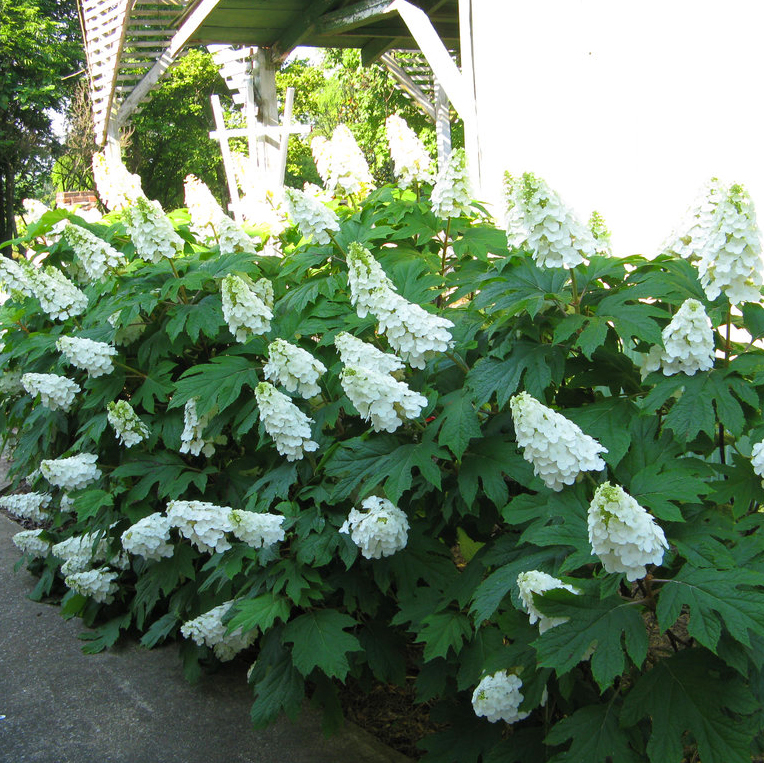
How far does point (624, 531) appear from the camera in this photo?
1.66 meters

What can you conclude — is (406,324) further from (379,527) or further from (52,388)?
(52,388)

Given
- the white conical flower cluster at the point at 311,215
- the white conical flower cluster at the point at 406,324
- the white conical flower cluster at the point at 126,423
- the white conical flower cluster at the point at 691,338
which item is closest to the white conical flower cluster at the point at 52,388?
the white conical flower cluster at the point at 126,423

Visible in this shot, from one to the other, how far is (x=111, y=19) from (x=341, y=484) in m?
15.2

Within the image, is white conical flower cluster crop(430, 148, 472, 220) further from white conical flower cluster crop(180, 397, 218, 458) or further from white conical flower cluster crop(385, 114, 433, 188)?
white conical flower cluster crop(180, 397, 218, 458)

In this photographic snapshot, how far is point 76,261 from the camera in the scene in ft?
14.1

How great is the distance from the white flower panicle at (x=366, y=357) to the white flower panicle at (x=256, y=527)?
0.55 meters

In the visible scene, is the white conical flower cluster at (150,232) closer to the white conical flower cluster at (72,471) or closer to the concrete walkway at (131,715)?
the white conical flower cluster at (72,471)

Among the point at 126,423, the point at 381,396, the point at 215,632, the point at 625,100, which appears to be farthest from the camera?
the point at 625,100

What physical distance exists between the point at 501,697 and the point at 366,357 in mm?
1020

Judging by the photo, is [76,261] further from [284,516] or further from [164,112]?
[164,112]

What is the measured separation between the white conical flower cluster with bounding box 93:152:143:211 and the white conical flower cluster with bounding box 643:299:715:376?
12.0 feet

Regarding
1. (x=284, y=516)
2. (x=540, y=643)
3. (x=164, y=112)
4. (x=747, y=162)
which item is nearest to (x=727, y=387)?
(x=540, y=643)

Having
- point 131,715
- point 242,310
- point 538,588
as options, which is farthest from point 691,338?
point 131,715

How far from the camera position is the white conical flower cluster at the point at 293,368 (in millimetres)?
2695
